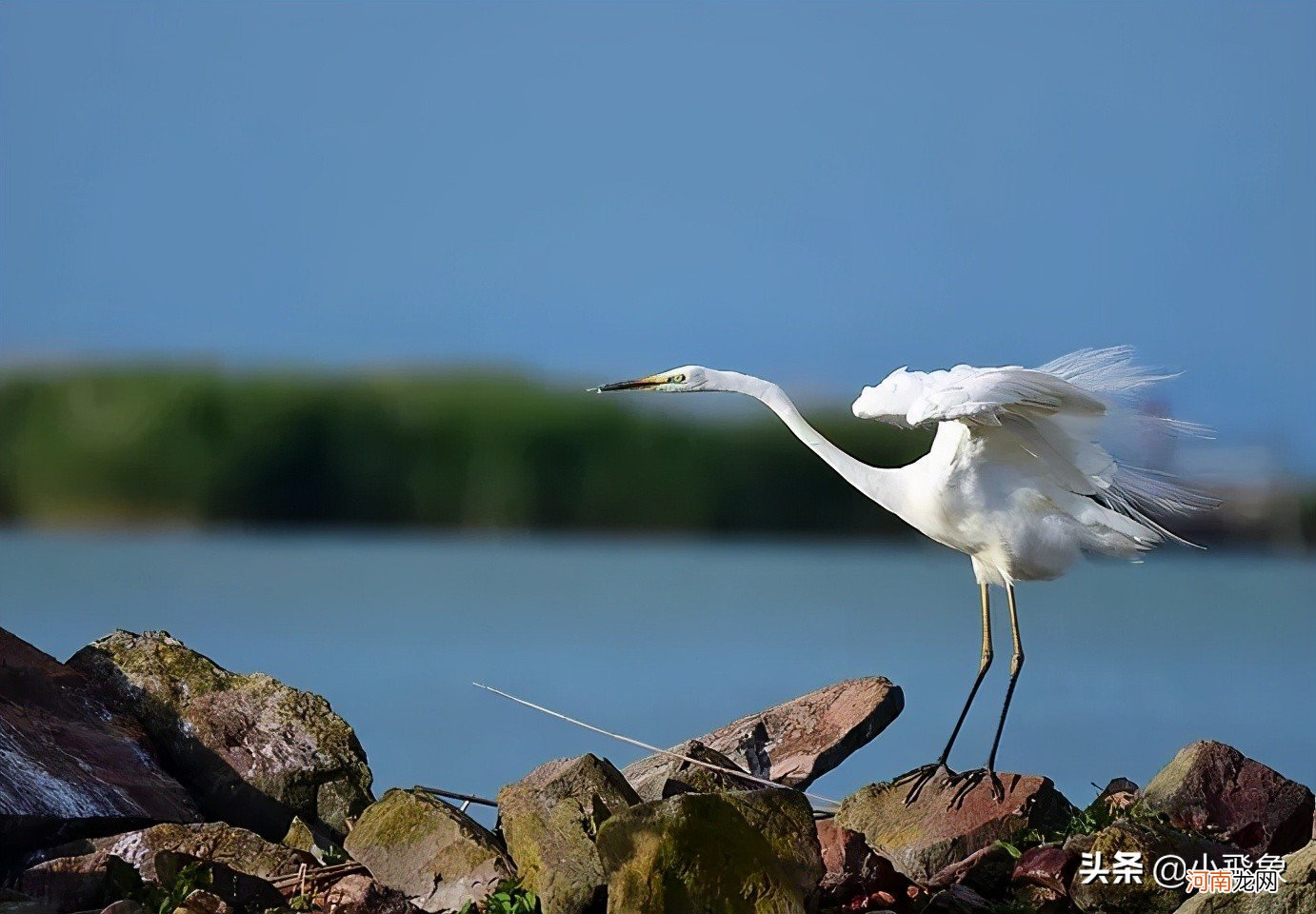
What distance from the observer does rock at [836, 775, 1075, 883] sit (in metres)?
3.73

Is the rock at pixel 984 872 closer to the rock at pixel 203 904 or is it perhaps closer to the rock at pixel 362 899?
the rock at pixel 362 899

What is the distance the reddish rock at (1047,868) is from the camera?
11.0 feet

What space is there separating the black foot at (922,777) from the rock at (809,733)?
8.0 inches

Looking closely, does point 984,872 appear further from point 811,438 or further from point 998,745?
point 811,438

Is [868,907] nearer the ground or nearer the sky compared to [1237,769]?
nearer the ground

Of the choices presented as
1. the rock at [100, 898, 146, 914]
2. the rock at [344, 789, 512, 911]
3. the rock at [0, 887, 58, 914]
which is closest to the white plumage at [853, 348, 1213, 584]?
the rock at [344, 789, 512, 911]

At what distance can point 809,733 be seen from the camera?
4.41m

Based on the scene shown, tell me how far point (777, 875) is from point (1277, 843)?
161 cm

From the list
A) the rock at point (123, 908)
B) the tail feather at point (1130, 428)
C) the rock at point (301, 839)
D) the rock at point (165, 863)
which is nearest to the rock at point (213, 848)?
the rock at point (165, 863)

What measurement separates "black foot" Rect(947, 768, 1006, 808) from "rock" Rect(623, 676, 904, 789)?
35 centimetres

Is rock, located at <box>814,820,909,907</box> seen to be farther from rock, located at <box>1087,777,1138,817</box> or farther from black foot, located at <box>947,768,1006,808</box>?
rock, located at <box>1087,777,1138,817</box>

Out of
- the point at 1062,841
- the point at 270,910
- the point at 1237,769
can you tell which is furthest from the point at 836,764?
the point at 270,910

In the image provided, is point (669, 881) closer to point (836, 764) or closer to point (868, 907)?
point (868, 907)

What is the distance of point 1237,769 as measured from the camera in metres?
4.07
